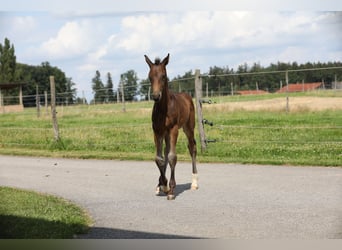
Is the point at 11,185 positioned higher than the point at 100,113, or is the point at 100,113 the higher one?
the point at 100,113

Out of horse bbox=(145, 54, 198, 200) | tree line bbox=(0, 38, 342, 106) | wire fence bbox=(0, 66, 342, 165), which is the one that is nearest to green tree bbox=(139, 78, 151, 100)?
tree line bbox=(0, 38, 342, 106)

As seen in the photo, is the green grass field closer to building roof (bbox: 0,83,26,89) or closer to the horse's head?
the horse's head

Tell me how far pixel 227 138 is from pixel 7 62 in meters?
7.63

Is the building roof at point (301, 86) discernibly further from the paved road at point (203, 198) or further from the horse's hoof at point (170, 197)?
the horse's hoof at point (170, 197)

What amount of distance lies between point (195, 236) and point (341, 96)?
644 centimetres

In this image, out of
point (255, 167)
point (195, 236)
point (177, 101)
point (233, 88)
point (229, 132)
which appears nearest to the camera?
point (195, 236)

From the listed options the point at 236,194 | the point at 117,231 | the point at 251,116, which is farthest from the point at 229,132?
the point at 117,231

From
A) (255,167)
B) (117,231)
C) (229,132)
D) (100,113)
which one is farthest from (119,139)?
(117,231)

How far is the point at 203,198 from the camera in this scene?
645 cm

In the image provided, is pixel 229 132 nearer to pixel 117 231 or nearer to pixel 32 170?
pixel 32 170

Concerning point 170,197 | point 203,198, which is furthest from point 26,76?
point 203,198

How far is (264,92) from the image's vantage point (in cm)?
763

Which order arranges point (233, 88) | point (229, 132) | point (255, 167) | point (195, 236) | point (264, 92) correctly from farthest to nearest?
point (229, 132) < point (255, 167) < point (264, 92) < point (233, 88) < point (195, 236)

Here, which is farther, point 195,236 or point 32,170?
point 32,170
